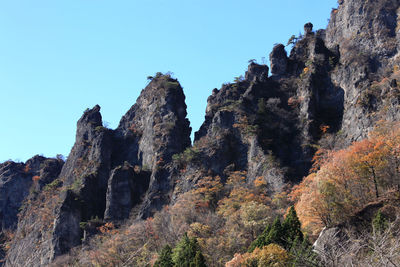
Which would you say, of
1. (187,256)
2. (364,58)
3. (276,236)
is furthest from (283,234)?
(364,58)

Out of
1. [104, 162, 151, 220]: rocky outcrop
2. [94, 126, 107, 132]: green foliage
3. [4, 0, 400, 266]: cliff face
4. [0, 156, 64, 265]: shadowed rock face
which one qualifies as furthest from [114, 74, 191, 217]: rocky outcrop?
[0, 156, 64, 265]: shadowed rock face

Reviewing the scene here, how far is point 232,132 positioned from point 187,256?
3500 centimetres

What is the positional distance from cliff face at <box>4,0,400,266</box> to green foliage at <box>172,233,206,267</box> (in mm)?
22387

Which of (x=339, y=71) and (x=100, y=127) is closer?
(x=339, y=71)

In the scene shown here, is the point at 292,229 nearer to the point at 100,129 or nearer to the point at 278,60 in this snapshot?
the point at 278,60

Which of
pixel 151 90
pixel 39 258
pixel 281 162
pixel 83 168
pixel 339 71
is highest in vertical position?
pixel 151 90

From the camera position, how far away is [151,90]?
8200 centimetres

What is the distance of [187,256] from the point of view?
33125 millimetres

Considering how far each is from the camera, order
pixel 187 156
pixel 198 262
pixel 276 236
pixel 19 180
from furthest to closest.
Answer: pixel 19 180 < pixel 187 156 < pixel 276 236 < pixel 198 262

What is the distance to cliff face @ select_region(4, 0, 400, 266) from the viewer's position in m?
61.0

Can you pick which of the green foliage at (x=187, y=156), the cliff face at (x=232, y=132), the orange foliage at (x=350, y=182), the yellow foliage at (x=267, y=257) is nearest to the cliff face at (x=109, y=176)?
the cliff face at (x=232, y=132)

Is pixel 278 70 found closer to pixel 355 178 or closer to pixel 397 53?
pixel 397 53

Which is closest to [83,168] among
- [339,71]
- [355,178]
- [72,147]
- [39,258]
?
[72,147]

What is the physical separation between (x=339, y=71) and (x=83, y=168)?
4411cm
